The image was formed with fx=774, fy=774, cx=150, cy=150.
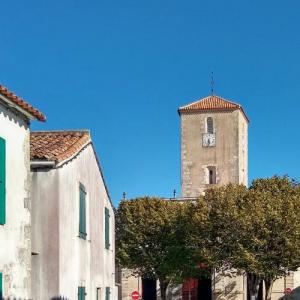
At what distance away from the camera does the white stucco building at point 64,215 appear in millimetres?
14875

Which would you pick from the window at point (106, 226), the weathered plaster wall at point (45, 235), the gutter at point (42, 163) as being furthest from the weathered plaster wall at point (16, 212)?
the window at point (106, 226)

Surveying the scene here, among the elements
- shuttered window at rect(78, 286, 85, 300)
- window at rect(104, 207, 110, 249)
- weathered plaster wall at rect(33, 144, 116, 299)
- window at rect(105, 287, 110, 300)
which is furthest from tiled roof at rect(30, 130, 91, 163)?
window at rect(105, 287, 110, 300)

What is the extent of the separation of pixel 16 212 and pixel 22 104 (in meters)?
1.84

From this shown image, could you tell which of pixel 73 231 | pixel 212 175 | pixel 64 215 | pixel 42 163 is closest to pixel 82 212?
pixel 73 231

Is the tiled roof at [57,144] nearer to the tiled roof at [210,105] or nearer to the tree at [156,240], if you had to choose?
the tree at [156,240]

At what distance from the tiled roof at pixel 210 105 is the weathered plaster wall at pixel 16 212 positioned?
59.9 m

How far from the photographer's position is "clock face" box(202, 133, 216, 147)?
241 feet

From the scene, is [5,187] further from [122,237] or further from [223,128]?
[223,128]

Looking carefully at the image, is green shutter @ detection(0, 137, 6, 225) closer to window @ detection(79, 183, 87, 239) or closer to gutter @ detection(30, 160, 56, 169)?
gutter @ detection(30, 160, 56, 169)

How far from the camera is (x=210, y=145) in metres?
73.9

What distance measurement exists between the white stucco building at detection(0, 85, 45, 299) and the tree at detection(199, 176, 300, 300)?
34.0 m

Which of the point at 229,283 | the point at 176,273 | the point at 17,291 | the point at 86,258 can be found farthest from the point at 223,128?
the point at 17,291

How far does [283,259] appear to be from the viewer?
4672cm

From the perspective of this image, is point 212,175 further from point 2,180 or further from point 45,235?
point 2,180
